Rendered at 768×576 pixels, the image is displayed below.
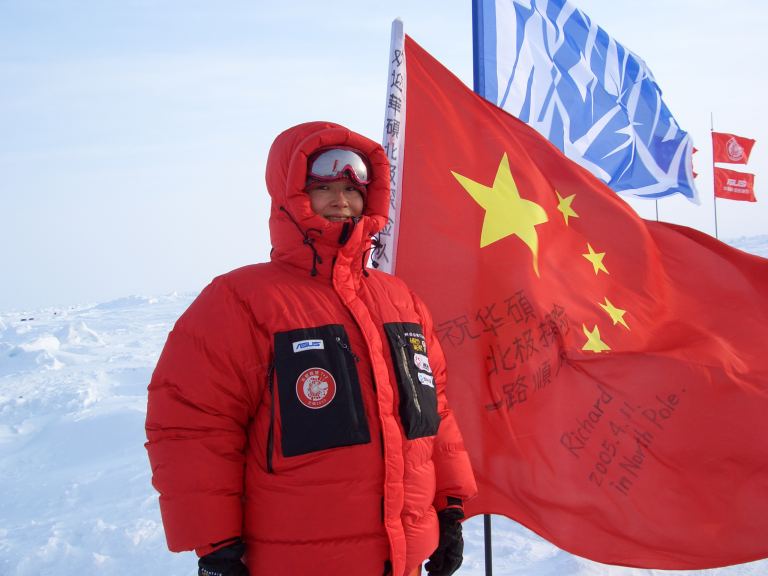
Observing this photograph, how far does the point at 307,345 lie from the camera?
177cm

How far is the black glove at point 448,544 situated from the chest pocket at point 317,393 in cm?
56

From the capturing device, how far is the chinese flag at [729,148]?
45.6ft

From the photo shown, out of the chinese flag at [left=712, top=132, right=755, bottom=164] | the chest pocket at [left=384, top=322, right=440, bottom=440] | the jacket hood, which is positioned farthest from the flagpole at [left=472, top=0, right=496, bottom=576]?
the chinese flag at [left=712, top=132, right=755, bottom=164]

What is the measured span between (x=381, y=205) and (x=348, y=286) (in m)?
0.33

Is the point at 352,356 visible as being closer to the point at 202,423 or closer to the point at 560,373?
the point at 202,423

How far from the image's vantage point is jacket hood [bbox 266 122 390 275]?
192 cm

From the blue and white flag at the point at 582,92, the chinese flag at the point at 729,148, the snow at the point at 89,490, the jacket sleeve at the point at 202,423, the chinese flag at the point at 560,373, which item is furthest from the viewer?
the chinese flag at the point at 729,148

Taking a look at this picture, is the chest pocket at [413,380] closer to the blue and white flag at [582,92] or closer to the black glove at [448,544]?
the black glove at [448,544]

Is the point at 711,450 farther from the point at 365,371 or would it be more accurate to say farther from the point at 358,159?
the point at 358,159

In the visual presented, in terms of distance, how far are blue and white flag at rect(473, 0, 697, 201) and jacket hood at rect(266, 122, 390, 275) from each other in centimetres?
185

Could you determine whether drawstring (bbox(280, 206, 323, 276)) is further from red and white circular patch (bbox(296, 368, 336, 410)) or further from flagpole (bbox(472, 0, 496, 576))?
flagpole (bbox(472, 0, 496, 576))

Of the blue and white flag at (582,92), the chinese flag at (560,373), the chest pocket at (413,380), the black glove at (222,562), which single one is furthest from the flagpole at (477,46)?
the black glove at (222,562)

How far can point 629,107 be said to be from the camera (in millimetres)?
5039

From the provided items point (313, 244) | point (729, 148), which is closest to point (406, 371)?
point (313, 244)
